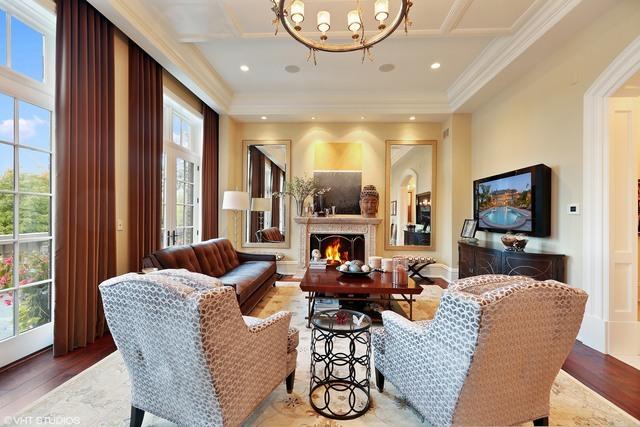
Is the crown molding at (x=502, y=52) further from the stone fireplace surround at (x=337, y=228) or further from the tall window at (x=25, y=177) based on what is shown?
the tall window at (x=25, y=177)

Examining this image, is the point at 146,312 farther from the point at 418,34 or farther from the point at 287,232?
the point at 287,232

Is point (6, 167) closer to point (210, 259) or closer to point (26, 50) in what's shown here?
point (26, 50)

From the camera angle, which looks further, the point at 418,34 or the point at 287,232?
the point at 287,232

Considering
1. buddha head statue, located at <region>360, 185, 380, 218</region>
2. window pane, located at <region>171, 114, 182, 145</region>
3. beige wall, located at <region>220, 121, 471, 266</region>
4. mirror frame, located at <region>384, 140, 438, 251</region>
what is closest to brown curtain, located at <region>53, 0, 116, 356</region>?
window pane, located at <region>171, 114, 182, 145</region>

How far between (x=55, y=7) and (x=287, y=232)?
4.34 metres

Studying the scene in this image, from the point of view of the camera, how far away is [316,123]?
5.74 metres

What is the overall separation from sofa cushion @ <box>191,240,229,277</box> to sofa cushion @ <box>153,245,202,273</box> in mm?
94

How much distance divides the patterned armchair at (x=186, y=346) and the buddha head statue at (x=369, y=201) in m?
4.26

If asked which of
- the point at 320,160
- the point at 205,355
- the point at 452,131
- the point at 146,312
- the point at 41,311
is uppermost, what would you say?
the point at 452,131

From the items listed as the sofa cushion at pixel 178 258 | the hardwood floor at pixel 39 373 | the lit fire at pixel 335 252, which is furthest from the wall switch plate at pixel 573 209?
the hardwood floor at pixel 39 373

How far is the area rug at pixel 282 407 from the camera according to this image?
165 cm

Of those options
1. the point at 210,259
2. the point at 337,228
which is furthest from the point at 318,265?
the point at 337,228

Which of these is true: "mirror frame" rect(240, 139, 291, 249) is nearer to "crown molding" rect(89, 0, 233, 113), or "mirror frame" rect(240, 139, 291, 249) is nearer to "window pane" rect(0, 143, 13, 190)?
"crown molding" rect(89, 0, 233, 113)

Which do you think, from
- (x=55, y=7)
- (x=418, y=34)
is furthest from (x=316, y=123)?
(x=55, y=7)
